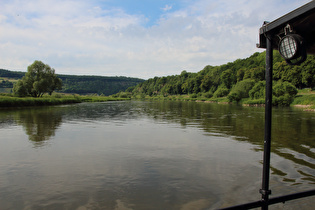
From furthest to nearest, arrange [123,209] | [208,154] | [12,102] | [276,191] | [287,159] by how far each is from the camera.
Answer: [12,102], [208,154], [287,159], [276,191], [123,209]

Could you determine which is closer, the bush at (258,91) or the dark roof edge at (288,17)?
the dark roof edge at (288,17)

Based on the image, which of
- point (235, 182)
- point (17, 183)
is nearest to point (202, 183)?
point (235, 182)

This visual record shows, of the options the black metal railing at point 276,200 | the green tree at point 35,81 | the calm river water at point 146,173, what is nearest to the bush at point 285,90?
the calm river water at point 146,173

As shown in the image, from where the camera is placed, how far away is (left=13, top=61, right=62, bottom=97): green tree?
66.8 meters

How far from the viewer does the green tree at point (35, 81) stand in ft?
219

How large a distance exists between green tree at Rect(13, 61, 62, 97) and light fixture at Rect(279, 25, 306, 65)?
239 ft

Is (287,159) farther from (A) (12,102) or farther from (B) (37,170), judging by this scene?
(A) (12,102)

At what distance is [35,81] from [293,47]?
7473 cm

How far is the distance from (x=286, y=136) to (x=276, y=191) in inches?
390

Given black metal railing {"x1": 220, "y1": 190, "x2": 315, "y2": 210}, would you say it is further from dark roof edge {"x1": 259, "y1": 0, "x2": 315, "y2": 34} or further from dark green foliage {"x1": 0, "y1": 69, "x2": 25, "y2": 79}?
dark green foliage {"x1": 0, "y1": 69, "x2": 25, "y2": 79}

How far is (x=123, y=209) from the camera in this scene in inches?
204

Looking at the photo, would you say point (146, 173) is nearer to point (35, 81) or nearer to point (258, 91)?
point (35, 81)

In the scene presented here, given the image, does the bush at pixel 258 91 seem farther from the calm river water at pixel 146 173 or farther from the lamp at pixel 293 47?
the lamp at pixel 293 47

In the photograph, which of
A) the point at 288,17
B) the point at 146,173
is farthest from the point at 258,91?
the point at 288,17
